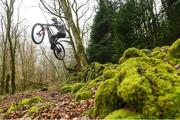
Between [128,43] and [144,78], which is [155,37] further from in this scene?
[144,78]

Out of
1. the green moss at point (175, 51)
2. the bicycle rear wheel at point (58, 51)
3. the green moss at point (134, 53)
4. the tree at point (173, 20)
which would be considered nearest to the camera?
the green moss at point (175, 51)

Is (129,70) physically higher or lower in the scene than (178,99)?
higher

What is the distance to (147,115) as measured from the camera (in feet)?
13.7

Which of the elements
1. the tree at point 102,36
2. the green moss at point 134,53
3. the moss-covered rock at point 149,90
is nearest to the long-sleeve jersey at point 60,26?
the green moss at point 134,53

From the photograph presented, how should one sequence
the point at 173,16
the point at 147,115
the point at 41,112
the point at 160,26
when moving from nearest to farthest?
the point at 147,115 < the point at 41,112 < the point at 173,16 < the point at 160,26

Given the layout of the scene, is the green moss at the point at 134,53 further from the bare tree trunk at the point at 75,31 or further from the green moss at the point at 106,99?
the bare tree trunk at the point at 75,31

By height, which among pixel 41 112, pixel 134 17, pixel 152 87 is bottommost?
pixel 41 112

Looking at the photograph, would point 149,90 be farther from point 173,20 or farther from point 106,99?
point 173,20

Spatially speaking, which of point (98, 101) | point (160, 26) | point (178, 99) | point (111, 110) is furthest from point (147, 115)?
point (160, 26)

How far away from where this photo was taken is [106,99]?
535 centimetres

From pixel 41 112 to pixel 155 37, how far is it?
1198 cm

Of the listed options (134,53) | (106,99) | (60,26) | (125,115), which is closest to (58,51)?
(60,26)

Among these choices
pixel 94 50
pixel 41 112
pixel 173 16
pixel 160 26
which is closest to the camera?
pixel 41 112

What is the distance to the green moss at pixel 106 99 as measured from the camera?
521 centimetres
